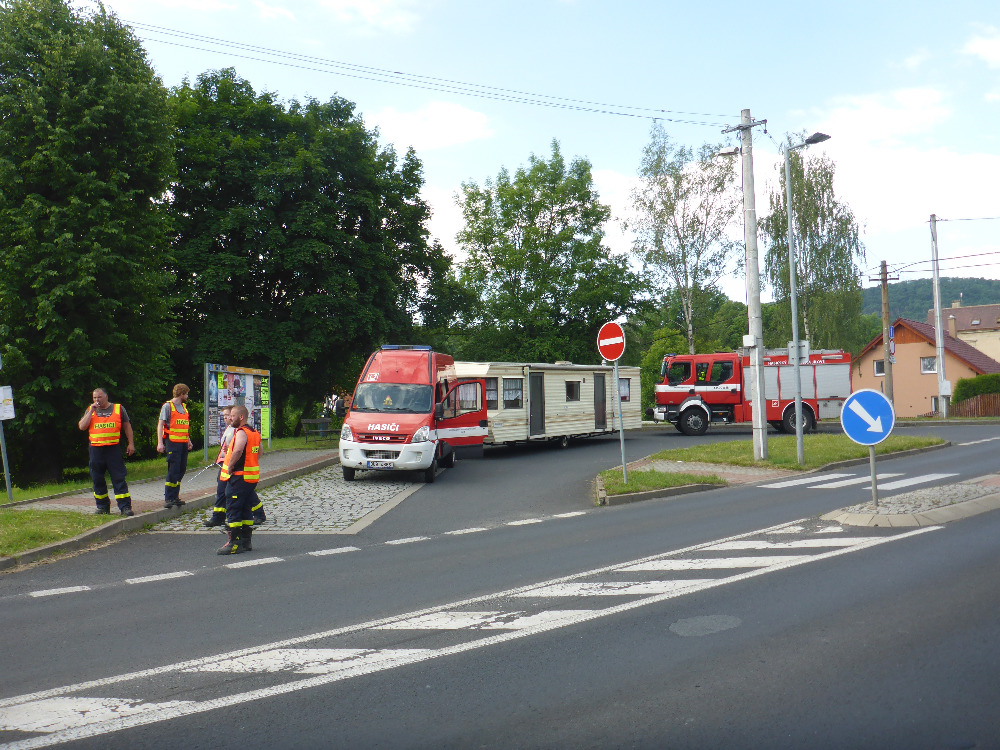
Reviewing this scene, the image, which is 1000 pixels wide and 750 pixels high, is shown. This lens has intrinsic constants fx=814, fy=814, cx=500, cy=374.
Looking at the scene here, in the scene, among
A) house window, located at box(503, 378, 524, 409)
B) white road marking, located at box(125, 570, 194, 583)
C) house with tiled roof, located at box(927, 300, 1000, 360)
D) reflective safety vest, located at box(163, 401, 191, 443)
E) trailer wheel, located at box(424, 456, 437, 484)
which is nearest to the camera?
white road marking, located at box(125, 570, 194, 583)

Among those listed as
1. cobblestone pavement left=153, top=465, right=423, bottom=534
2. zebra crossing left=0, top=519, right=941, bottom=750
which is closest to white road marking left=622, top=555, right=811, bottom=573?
Result: zebra crossing left=0, top=519, right=941, bottom=750

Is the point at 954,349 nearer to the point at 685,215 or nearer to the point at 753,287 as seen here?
the point at 685,215

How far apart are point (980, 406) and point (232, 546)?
45498 millimetres

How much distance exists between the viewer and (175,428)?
1214cm

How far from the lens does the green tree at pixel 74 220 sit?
59.9ft

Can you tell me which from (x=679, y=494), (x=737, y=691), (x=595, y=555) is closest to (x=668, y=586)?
(x=595, y=555)

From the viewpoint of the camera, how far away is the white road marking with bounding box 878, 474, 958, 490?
1412cm

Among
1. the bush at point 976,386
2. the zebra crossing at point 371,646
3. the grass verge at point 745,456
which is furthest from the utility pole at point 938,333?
the zebra crossing at point 371,646

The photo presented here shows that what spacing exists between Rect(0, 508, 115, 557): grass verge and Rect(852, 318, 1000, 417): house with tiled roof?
5055cm

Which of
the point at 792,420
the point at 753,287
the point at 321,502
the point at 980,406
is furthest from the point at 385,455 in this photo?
the point at 980,406

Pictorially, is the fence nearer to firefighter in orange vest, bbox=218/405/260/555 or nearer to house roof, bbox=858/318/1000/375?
house roof, bbox=858/318/1000/375

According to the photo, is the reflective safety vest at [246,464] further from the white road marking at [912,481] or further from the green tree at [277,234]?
the green tree at [277,234]

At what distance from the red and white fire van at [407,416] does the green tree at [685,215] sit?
23.9m

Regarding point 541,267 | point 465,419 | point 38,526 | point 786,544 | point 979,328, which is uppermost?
point 541,267
